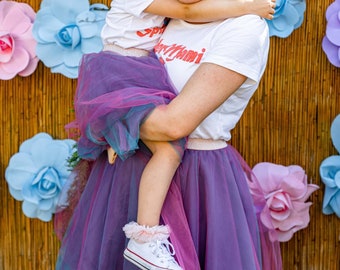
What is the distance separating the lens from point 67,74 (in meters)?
3.07

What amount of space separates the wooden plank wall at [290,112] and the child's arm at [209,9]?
1.03 meters

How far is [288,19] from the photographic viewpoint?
290 centimetres

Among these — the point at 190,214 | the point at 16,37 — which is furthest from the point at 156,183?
the point at 16,37

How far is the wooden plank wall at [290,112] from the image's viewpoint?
9.79ft

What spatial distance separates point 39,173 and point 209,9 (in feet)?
4.95

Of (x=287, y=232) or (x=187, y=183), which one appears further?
(x=287, y=232)

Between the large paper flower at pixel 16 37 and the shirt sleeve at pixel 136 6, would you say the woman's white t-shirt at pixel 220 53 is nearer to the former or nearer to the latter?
the shirt sleeve at pixel 136 6

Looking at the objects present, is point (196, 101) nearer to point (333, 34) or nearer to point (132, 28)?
point (132, 28)

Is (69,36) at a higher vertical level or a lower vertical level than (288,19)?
lower

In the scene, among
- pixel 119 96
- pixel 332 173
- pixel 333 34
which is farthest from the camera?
pixel 332 173

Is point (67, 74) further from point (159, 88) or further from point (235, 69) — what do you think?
point (235, 69)

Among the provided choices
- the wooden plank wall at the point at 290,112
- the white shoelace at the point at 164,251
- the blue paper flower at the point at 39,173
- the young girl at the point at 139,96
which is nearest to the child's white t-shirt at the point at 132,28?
the young girl at the point at 139,96

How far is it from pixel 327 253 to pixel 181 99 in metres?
1.60

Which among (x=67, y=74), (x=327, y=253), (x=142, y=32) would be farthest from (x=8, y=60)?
(x=327, y=253)
